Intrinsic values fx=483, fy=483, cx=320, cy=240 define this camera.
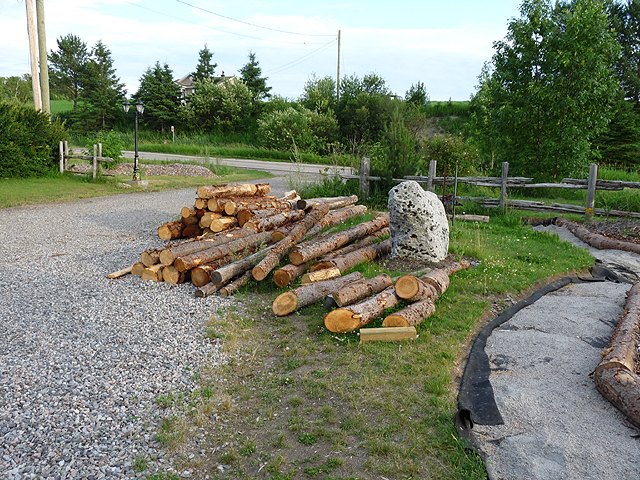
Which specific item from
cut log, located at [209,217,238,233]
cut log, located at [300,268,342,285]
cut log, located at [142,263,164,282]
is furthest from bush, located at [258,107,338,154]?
cut log, located at [300,268,342,285]

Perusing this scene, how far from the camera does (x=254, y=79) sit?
4294 centimetres

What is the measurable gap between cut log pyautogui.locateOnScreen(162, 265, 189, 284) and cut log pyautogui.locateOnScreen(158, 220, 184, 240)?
229cm

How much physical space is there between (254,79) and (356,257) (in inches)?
1537

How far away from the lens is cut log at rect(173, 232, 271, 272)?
22.6 ft

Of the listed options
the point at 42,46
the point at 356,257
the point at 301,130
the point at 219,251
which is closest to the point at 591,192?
the point at 356,257

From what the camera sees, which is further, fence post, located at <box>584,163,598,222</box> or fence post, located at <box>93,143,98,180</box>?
fence post, located at <box>93,143,98,180</box>

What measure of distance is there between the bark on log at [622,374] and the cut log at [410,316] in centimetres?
175

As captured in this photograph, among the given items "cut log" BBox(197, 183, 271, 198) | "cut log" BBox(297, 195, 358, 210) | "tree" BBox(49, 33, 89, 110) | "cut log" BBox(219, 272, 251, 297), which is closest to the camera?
"cut log" BBox(219, 272, 251, 297)

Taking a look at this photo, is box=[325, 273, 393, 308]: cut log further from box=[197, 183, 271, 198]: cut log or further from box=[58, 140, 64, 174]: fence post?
box=[58, 140, 64, 174]: fence post

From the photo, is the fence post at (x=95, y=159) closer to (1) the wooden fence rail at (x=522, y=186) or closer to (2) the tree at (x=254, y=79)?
(1) the wooden fence rail at (x=522, y=186)

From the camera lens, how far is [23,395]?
3.94 metres

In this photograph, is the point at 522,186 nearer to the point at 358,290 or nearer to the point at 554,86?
the point at 554,86

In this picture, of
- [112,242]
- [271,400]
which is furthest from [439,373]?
[112,242]

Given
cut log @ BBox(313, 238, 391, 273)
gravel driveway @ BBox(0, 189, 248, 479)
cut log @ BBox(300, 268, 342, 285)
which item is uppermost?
cut log @ BBox(313, 238, 391, 273)
